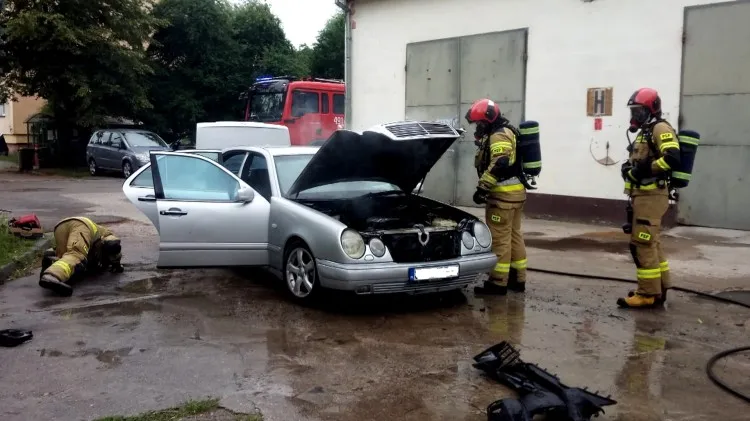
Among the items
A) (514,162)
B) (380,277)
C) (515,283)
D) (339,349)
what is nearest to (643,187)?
(514,162)

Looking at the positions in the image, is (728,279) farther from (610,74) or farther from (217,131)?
(217,131)

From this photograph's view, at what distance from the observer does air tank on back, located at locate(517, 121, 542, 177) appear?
6649mm

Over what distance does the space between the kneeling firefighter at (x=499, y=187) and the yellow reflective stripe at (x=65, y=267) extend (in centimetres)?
407

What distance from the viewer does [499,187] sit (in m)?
6.71

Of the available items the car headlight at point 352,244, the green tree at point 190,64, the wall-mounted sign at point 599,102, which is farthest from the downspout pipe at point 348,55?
the green tree at point 190,64

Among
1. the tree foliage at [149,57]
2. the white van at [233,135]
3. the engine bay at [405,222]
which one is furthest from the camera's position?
the tree foliage at [149,57]

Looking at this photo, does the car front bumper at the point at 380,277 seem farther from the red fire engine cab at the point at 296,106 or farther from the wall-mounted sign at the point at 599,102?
the red fire engine cab at the point at 296,106

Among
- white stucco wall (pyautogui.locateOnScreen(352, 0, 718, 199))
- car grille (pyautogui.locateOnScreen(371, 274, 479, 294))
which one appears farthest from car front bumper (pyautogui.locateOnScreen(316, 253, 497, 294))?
white stucco wall (pyautogui.locateOnScreen(352, 0, 718, 199))

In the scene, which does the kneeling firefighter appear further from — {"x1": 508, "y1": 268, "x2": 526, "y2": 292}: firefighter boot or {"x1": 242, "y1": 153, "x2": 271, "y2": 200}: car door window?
{"x1": 242, "y1": 153, "x2": 271, "y2": 200}: car door window

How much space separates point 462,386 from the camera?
4.38 metres

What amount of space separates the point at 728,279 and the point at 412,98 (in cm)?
825

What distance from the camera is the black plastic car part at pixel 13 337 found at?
5.18m

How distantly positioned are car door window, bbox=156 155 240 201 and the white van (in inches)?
97.1

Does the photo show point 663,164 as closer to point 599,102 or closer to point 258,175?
point 258,175
